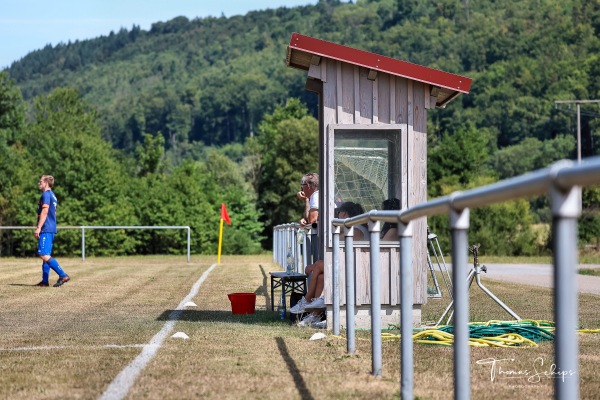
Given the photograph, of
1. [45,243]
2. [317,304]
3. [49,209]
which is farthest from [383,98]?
[45,243]

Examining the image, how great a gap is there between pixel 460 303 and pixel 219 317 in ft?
27.9

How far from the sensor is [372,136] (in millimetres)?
12367

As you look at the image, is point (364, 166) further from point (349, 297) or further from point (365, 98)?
point (349, 297)

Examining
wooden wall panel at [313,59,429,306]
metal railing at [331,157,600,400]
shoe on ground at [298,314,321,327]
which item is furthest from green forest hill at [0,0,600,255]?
metal railing at [331,157,600,400]

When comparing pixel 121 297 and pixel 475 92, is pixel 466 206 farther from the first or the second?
pixel 475 92

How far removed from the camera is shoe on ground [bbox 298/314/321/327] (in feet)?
39.3

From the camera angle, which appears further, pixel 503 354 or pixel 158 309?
pixel 158 309

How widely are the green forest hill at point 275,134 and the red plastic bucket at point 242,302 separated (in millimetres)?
3692

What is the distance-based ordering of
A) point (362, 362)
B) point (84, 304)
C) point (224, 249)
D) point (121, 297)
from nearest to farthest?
point (362, 362), point (84, 304), point (121, 297), point (224, 249)

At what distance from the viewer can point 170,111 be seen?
589 ft

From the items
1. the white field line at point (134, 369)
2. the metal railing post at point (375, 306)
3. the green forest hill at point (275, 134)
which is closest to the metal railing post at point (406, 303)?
the metal railing post at point (375, 306)

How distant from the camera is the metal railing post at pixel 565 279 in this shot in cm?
346

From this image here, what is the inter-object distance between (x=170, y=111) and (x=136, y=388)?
572 feet

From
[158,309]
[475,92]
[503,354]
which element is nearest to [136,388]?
[503,354]
